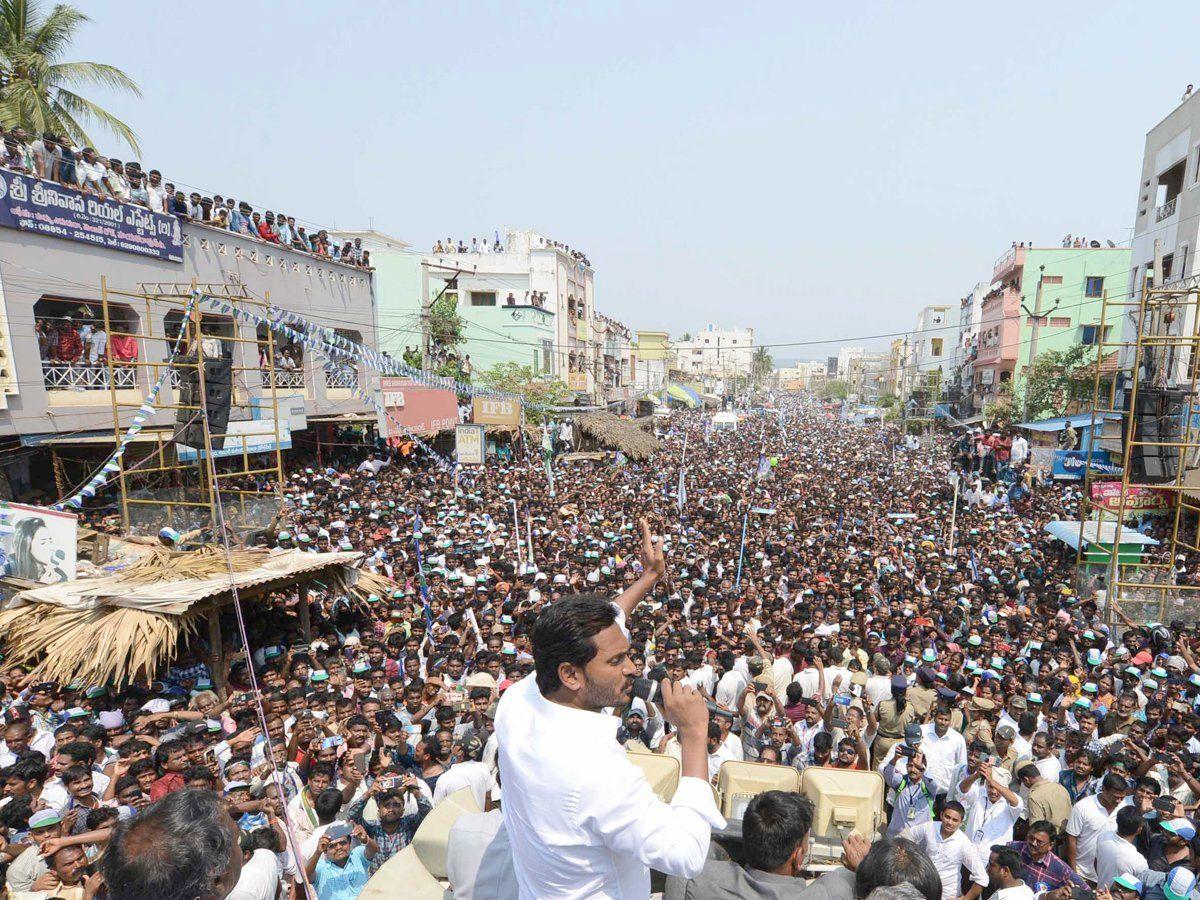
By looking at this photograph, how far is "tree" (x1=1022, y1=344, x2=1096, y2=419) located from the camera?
1083 inches

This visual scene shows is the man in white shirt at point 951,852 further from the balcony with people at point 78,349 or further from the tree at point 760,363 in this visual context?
the tree at point 760,363

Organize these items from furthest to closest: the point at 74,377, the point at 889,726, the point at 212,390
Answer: the point at 74,377, the point at 212,390, the point at 889,726

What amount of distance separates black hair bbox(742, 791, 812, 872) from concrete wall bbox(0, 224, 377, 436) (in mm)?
12187

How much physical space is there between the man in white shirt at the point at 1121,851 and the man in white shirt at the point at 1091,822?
0.10 metres

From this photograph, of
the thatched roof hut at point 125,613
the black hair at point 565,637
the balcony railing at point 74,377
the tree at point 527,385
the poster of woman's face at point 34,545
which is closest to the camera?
the black hair at point 565,637

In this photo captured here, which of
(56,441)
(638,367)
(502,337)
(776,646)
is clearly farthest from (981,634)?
(638,367)

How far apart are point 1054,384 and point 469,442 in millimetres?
23209

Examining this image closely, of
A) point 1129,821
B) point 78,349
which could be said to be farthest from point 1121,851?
point 78,349

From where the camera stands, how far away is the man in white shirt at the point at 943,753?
5.30 metres

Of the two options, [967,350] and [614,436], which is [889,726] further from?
[967,350]

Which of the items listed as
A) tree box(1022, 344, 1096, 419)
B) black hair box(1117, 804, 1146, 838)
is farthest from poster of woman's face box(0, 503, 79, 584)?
tree box(1022, 344, 1096, 419)

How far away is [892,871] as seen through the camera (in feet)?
7.80

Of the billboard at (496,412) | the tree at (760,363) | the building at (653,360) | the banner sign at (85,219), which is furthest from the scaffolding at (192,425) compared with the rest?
the tree at (760,363)

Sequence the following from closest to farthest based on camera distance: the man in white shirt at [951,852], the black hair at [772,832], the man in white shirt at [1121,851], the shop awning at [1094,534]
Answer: the black hair at [772,832] → the man in white shirt at [1121,851] → the man in white shirt at [951,852] → the shop awning at [1094,534]
